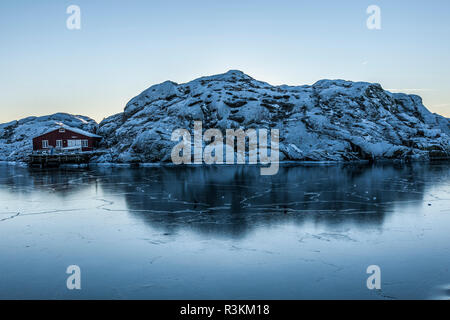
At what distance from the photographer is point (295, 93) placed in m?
97.4

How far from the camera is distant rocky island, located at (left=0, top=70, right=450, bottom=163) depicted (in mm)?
73562

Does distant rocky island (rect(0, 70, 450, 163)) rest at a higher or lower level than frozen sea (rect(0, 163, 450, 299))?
higher

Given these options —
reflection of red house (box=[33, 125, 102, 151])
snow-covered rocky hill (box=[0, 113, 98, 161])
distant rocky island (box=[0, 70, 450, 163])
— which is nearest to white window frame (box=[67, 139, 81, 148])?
reflection of red house (box=[33, 125, 102, 151])

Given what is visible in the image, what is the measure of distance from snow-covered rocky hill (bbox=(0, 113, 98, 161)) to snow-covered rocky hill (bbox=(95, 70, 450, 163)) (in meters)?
17.4

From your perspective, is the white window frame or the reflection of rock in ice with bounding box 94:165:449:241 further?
the white window frame

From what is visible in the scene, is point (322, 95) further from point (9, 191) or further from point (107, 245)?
point (107, 245)

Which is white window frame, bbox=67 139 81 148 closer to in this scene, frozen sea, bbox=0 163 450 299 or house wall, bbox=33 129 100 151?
house wall, bbox=33 129 100 151

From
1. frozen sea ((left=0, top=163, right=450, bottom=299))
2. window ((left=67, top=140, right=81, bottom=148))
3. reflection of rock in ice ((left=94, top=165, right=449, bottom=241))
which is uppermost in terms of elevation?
window ((left=67, top=140, right=81, bottom=148))

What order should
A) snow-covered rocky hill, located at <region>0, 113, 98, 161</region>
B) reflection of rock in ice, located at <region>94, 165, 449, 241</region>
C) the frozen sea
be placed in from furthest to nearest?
snow-covered rocky hill, located at <region>0, 113, 98, 161</region> < reflection of rock in ice, located at <region>94, 165, 449, 241</region> < the frozen sea

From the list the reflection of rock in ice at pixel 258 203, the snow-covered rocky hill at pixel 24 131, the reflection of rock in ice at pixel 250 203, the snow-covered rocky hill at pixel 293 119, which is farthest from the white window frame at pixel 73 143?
the reflection of rock in ice at pixel 258 203

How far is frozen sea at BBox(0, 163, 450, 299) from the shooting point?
9742 mm

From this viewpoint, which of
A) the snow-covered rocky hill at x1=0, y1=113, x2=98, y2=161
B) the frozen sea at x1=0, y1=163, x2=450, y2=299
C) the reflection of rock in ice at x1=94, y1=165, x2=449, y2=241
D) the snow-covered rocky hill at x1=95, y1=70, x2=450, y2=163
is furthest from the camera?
the snow-covered rocky hill at x1=0, y1=113, x2=98, y2=161

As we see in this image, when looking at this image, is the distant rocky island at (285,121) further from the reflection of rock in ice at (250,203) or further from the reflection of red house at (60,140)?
the reflection of rock in ice at (250,203)

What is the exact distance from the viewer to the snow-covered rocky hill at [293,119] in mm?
73500
